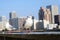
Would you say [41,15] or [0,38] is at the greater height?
[41,15]

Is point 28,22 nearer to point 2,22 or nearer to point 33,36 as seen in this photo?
point 2,22

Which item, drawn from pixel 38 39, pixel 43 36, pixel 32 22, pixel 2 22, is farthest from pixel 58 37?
pixel 2 22

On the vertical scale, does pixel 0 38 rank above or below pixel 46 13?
below

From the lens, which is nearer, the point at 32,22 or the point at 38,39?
the point at 38,39

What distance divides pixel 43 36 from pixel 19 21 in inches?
2792

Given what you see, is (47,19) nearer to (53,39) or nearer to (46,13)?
(46,13)

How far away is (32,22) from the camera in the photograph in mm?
74125

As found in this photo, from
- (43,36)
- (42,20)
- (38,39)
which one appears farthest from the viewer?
(42,20)

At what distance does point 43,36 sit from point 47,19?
57.3m

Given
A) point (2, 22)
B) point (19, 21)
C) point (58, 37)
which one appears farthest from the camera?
point (2, 22)

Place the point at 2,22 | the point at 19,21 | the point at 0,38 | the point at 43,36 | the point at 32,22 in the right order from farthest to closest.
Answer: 1. the point at 2,22
2. the point at 19,21
3. the point at 32,22
4. the point at 0,38
5. the point at 43,36

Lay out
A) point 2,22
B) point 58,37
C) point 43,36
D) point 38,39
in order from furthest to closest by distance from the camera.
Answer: point 2,22
point 38,39
point 43,36
point 58,37

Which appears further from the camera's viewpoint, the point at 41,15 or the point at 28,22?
the point at 28,22

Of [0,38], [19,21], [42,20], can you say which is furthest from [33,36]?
[19,21]
